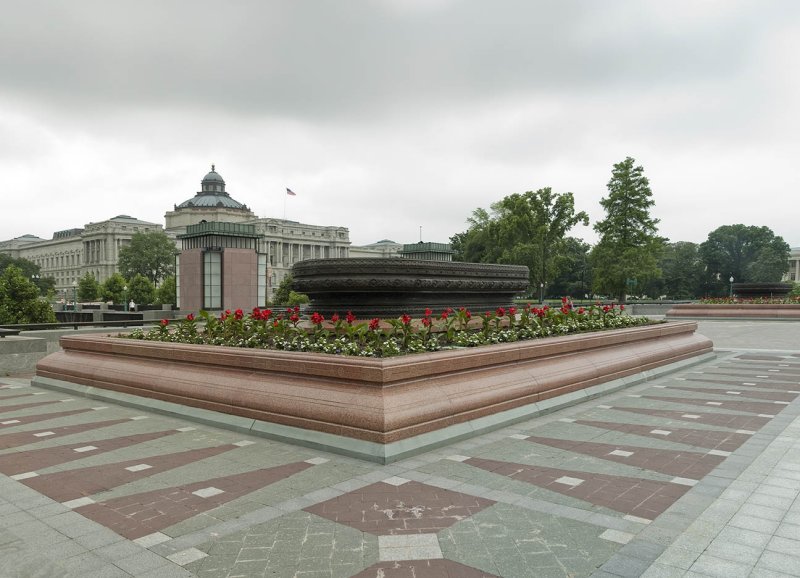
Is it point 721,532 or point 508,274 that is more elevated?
point 508,274

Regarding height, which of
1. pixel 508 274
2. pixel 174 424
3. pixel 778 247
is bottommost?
pixel 174 424

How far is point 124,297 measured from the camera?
65562 mm

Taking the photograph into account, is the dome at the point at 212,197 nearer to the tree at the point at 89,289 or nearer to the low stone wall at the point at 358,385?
the tree at the point at 89,289

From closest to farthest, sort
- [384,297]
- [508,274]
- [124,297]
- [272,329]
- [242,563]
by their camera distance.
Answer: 1. [242,563]
2. [272,329]
3. [384,297]
4. [508,274]
5. [124,297]

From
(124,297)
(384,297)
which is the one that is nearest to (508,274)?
(384,297)

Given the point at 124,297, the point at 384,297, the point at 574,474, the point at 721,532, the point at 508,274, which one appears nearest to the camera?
the point at 721,532

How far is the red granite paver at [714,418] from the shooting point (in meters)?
7.54

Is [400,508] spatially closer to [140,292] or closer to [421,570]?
[421,570]

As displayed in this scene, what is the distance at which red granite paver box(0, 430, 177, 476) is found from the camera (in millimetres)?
5848

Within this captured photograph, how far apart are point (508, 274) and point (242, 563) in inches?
409

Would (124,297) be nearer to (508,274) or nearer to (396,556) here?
(508,274)

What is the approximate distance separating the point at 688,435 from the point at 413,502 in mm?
4011

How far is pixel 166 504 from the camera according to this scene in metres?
4.76

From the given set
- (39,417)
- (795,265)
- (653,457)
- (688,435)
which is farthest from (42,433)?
(795,265)
